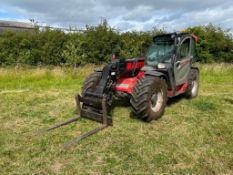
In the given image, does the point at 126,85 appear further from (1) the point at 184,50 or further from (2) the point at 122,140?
(1) the point at 184,50

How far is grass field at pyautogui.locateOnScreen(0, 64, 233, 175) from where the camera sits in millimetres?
3537

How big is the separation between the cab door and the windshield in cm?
23

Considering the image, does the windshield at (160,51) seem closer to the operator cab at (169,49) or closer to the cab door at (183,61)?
the operator cab at (169,49)

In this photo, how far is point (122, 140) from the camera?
4.39 meters

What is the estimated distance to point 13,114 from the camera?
583cm

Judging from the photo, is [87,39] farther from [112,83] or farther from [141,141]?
[141,141]

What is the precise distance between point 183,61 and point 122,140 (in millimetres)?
3008

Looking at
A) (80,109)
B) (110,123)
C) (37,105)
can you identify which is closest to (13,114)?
(37,105)

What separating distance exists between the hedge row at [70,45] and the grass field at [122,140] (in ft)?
18.1

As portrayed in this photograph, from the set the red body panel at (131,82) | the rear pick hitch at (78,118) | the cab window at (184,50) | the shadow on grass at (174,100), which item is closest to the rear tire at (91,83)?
the rear pick hitch at (78,118)

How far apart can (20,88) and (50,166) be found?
20.2 ft

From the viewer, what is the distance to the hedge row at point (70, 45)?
489 inches

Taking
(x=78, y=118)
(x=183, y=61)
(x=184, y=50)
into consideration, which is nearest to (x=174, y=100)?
(x=183, y=61)

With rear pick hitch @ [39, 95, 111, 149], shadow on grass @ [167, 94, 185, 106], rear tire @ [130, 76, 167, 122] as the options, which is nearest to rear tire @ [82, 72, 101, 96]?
rear pick hitch @ [39, 95, 111, 149]
